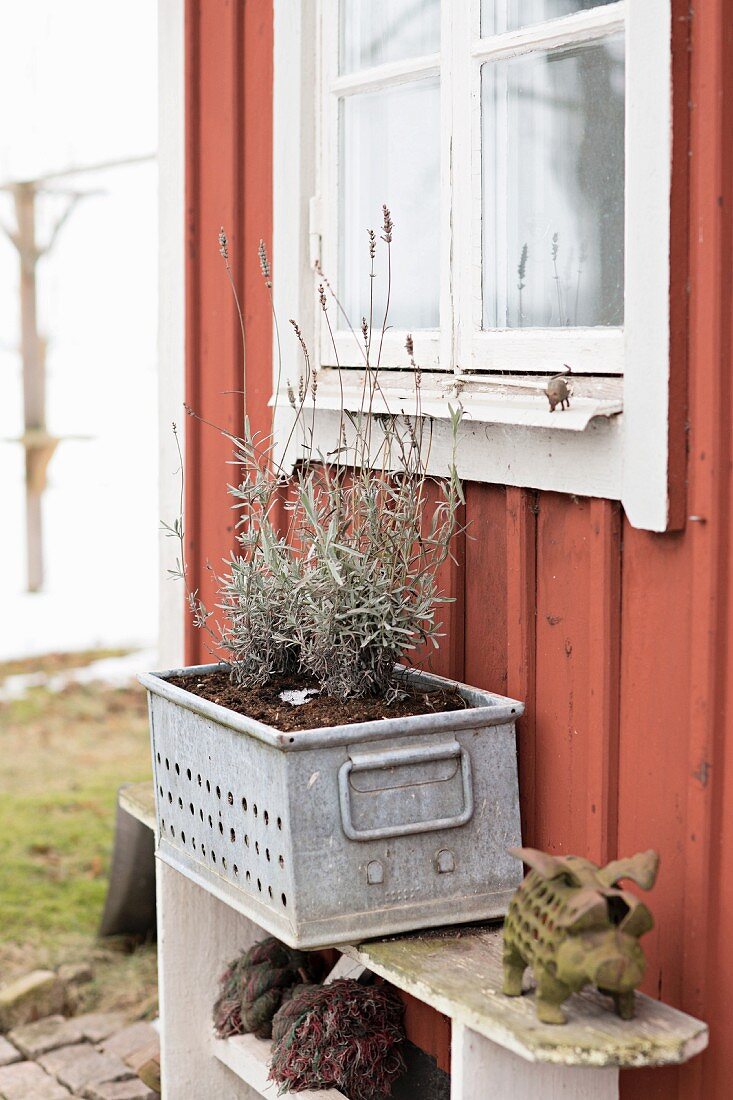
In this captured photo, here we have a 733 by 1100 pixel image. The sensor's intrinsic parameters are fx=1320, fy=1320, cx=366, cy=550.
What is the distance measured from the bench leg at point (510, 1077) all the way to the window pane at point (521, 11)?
1501 mm

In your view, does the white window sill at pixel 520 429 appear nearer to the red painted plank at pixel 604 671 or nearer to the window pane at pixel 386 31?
the red painted plank at pixel 604 671

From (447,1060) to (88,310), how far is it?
9037 millimetres

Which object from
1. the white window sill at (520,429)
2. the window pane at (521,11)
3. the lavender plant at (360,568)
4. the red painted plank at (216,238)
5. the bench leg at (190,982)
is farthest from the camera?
the red painted plank at (216,238)

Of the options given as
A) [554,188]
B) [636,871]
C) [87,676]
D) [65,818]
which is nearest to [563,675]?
[636,871]

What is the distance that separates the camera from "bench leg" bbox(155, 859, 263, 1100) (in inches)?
107

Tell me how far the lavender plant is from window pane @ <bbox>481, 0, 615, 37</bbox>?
1.22ft

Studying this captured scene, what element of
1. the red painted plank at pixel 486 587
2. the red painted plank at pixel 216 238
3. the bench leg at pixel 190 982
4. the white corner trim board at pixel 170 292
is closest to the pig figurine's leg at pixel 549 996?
the red painted plank at pixel 486 587

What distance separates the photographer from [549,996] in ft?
5.45

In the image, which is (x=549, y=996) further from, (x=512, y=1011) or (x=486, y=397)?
(x=486, y=397)

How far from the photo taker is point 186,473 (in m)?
3.19

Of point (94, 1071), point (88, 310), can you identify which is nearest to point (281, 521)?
point (94, 1071)

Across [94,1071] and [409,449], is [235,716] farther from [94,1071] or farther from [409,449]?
[94,1071]

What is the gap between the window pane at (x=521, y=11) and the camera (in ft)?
6.61

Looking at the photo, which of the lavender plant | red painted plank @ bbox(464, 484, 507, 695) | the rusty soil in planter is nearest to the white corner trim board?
the lavender plant
